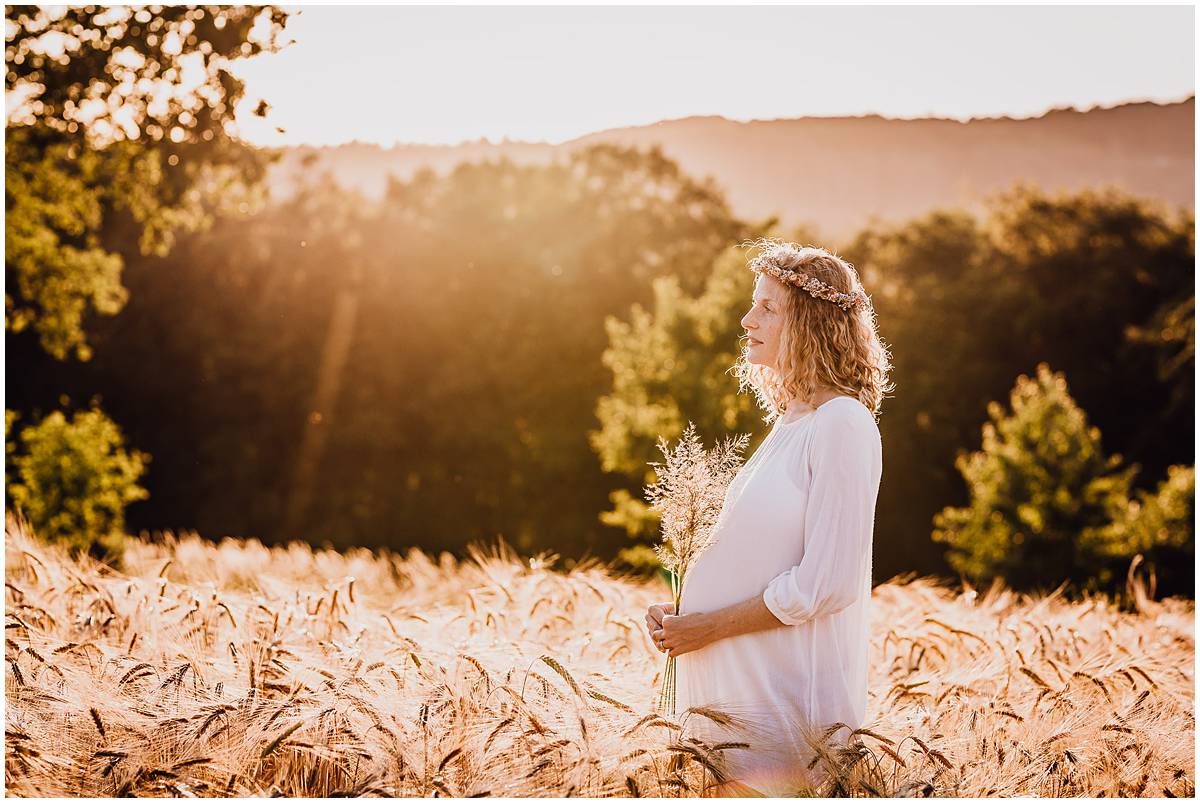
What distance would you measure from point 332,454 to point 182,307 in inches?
280

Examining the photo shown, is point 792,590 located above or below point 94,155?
below

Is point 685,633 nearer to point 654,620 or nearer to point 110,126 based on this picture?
point 654,620

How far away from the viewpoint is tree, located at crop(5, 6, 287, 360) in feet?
36.3

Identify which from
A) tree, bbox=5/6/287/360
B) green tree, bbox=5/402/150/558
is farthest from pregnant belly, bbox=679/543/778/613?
green tree, bbox=5/402/150/558

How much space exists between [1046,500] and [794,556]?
24.1 meters

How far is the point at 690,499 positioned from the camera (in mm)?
3783

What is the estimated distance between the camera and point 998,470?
26.6 metres

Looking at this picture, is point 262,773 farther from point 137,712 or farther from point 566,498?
point 566,498

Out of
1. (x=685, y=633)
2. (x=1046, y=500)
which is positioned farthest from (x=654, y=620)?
(x=1046, y=500)

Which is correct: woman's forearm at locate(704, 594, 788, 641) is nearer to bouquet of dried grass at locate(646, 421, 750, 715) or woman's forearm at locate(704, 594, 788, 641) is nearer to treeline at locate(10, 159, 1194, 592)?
bouquet of dried grass at locate(646, 421, 750, 715)

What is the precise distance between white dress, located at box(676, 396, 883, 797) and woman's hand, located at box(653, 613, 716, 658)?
0.36 ft

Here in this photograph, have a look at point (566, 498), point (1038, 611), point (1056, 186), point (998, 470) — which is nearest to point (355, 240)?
point (566, 498)

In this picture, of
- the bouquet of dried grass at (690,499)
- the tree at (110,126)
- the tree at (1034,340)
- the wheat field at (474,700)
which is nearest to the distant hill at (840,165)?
the tree at (1034,340)

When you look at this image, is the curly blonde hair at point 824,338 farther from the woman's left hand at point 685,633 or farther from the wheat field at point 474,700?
the wheat field at point 474,700
